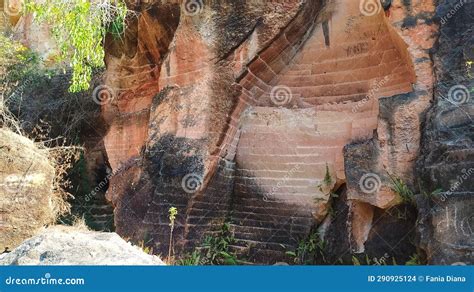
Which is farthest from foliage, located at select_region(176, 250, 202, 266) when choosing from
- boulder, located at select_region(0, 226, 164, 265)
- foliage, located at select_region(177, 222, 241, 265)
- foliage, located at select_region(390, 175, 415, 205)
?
foliage, located at select_region(390, 175, 415, 205)

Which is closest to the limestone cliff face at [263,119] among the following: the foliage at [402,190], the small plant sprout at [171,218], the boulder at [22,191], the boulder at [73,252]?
the small plant sprout at [171,218]

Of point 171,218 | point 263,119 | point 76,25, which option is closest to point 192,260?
point 171,218

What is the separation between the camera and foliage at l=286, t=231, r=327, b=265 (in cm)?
711

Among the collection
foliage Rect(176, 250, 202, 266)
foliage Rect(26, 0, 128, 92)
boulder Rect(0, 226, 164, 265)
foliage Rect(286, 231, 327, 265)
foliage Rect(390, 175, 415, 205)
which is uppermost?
foliage Rect(26, 0, 128, 92)

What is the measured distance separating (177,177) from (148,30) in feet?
11.0

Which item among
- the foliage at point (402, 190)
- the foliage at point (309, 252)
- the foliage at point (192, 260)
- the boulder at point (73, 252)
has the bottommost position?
the foliage at point (192, 260)

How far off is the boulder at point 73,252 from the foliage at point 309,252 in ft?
11.0

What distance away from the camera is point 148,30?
9.52 m

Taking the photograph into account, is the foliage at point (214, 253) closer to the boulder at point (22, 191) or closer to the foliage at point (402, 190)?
the foliage at point (402, 190)

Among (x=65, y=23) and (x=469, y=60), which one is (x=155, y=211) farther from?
(x=469, y=60)

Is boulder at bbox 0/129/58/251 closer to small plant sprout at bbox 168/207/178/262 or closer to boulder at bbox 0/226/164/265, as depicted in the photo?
small plant sprout at bbox 168/207/178/262

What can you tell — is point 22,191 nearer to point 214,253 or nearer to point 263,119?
point 214,253

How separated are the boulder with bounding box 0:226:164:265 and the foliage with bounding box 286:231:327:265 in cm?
335

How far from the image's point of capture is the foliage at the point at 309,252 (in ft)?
23.3
